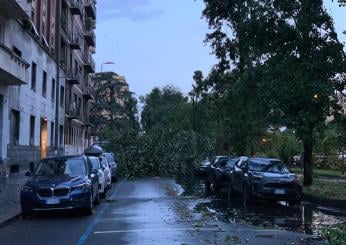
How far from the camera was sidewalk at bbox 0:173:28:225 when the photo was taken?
15372mm

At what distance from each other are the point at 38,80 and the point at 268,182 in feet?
72.4

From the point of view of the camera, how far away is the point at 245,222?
569 inches

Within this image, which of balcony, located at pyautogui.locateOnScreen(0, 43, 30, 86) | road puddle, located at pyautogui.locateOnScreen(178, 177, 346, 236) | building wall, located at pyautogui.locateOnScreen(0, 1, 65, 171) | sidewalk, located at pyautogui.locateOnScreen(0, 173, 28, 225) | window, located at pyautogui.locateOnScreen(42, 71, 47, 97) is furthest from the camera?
window, located at pyautogui.locateOnScreen(42, 71, 47, 97)

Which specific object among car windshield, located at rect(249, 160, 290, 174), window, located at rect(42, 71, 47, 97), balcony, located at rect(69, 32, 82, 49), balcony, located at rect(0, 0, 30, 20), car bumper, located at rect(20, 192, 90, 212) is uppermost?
balcony, located at rect(69, 32, 82, 49)

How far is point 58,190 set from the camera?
50.1 ft

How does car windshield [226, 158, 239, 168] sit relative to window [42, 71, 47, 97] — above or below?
below

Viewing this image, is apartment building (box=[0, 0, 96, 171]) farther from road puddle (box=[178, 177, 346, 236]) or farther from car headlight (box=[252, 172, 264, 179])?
road puddle (box=[178, 177, 346, 236])

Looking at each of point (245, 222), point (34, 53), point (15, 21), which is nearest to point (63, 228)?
point (245, 222)

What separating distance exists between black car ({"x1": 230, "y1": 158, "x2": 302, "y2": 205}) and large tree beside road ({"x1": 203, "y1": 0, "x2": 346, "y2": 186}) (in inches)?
61.0

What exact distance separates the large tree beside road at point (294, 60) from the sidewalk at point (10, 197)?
8.57m

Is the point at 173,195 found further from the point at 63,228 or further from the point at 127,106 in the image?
the point at 127,106

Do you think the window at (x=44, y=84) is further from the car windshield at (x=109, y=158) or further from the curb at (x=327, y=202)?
the curb at (x=327, y=202)

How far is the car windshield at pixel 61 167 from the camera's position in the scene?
53.9 ft

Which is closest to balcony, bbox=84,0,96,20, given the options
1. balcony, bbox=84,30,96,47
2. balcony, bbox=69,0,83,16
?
balcony, bbox=84,30,96,47
